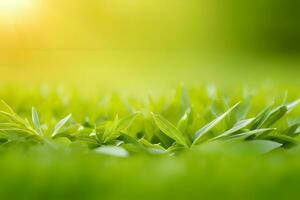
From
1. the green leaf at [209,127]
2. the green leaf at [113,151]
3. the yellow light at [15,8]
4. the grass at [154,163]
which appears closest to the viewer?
the grass at [154,163]

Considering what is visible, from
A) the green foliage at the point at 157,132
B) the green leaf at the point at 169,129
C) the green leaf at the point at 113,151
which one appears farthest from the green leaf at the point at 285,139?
the green leaf at the point at 113,151

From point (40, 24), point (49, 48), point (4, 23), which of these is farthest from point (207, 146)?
point (49, 48)

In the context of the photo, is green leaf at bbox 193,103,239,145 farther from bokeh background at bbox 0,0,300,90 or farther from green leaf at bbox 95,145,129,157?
bokeh background at bbox 0,0,300,90

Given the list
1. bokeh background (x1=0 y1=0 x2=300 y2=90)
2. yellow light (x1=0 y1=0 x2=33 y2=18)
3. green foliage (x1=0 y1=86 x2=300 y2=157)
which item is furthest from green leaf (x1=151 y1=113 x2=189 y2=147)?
yellow light (x1=0 y1=0 x2=33 y2=18)

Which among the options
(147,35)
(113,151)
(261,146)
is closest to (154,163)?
(113,151)

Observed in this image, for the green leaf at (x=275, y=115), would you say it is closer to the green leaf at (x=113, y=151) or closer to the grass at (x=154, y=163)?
the grass at (x=154, y=163)

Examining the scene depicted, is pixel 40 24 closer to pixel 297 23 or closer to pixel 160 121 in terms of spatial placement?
pixel 297 23

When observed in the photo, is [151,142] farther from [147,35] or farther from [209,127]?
[147,35]

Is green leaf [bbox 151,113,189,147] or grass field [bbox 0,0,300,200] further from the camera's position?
green leaf [bbox 151,113,189,147]
